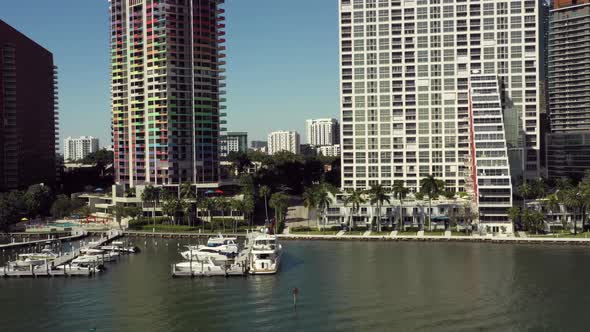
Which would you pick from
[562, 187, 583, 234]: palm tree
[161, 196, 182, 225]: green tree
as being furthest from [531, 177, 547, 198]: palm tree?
[161, 196, 182, 225]: green tree

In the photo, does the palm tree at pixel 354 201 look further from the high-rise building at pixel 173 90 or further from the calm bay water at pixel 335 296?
the high-rise building at pixel 173 90

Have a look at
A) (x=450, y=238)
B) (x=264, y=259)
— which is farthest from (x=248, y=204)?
(x=264, y=259)

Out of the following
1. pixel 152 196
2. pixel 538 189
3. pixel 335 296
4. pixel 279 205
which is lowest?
pixel 335 296

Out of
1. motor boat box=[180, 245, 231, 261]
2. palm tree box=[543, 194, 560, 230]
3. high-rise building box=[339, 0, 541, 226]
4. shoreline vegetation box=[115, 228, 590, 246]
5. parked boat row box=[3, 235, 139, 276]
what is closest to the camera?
parked boat row box=[3, 235, 139, 276]

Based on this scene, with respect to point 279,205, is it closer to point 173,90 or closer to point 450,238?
point 450,238

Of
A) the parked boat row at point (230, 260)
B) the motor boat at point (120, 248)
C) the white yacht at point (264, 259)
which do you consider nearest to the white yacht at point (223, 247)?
the parked boat row at point (230, 260)

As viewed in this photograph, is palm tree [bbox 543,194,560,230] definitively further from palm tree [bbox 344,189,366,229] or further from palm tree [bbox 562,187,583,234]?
palm tree [bbox 344,189,366,229]

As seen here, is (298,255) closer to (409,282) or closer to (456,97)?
(409,282)
